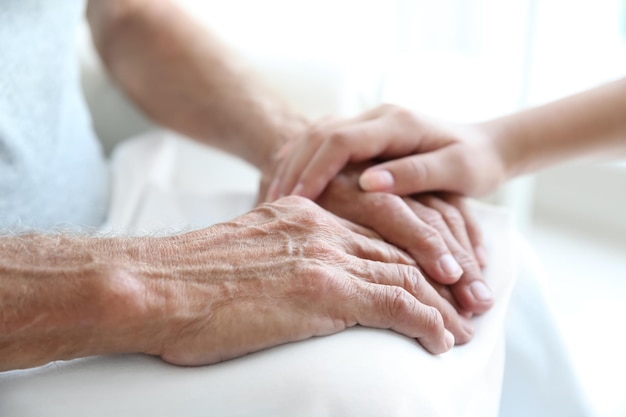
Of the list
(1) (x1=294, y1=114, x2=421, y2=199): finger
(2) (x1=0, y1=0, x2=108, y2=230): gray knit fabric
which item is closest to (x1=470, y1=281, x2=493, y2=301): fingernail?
(1) (x1=294, y1=114, x2=421, y2=199): finger

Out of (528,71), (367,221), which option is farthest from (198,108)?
(528,71)

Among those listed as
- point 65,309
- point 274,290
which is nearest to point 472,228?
point 274,290

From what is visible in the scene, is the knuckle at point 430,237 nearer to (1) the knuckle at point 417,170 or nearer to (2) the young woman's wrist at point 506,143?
(1) the knuckle at point 417,170

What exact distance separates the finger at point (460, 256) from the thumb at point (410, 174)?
27mm

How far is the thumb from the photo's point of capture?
3.31 ft

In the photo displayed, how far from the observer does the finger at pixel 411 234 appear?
93 cm

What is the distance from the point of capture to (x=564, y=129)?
111 centimetres

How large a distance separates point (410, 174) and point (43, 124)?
21.6 inches

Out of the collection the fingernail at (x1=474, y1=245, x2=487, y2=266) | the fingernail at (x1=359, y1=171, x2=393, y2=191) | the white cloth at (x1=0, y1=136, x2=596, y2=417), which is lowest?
the white cloth at (x1=0, y1=136, x2=596, y2=417)

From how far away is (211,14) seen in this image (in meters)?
1.75

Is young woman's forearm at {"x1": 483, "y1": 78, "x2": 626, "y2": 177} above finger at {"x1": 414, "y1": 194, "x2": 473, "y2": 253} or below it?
above

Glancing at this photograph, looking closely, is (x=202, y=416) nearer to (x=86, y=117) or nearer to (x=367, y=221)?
(x=367, y=221)

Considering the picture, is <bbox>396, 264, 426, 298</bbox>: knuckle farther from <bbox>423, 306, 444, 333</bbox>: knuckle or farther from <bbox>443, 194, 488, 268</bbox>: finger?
<bbox>443, 194, 488, 268</bbox>: finger

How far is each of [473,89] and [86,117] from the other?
0.74 m
